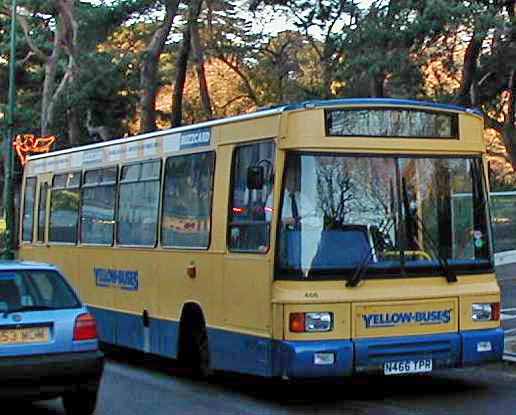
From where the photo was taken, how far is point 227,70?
171 feet

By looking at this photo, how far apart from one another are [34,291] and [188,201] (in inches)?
111

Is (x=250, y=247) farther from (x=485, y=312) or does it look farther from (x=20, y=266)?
(x=485, y=312)

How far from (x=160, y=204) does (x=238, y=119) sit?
2196 millimetres

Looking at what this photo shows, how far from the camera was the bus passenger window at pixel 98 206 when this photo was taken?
14445 mm

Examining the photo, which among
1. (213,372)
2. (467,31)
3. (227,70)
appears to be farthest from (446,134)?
(227,70)

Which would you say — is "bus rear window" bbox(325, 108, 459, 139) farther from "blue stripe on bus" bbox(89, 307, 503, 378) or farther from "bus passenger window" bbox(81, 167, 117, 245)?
"bus passenger window" bbox(81, 167, 117, 245)

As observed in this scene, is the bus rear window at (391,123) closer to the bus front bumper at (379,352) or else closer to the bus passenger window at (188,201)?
the bus passenger window at (188,201)

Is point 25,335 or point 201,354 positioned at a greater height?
point 25,335

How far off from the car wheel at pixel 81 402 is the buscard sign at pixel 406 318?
8.80ft

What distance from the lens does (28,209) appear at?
17.9 m

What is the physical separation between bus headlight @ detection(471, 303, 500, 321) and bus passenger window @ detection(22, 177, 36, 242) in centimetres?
924

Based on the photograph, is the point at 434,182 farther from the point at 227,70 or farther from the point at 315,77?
the point at 227,70

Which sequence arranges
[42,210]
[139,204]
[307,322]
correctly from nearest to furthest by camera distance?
1. [307,322]
2. [139,204]
3. [42,210]

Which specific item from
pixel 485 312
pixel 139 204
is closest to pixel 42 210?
pixel 139 204
